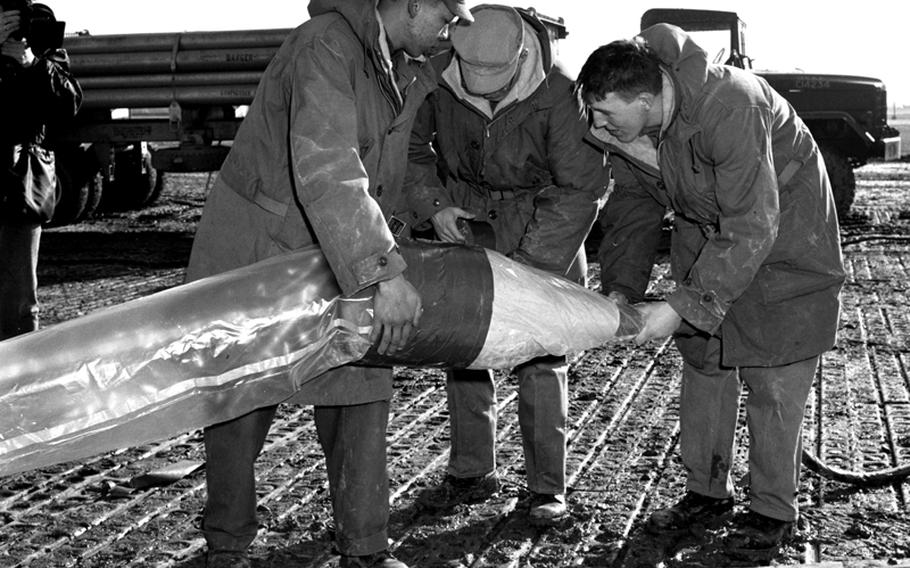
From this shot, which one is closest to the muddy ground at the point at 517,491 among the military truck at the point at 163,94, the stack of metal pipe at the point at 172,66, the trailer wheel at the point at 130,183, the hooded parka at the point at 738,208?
the hooded parka at the point at 738,208

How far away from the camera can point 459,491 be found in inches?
172

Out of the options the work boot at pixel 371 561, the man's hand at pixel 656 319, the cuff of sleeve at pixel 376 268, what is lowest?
the work boot at pixel 371 561

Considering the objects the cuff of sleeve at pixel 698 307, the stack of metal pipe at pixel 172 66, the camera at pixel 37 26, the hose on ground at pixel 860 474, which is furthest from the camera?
the stack of metal pipe at pixel 172 66

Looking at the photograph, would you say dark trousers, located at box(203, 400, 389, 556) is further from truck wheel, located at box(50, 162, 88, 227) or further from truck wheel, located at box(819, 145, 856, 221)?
truck wheel, located at box(819, 145, 856, 221)

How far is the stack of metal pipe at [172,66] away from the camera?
40.4 ft

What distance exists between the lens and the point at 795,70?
14.2 metres

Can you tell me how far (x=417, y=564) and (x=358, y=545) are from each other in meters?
0.31

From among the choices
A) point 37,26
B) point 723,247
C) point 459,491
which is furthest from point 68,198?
point 723,247

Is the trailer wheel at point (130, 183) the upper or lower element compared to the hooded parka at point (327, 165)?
lower

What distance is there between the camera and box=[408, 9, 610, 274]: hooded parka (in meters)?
3.97

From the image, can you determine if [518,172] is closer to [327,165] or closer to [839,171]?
[327,165]

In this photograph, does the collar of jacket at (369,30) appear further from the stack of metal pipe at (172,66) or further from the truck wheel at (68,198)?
the truck wheel at (68,198)

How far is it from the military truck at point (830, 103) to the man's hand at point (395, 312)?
11.2 metres

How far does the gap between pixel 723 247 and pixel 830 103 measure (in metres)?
11.1
